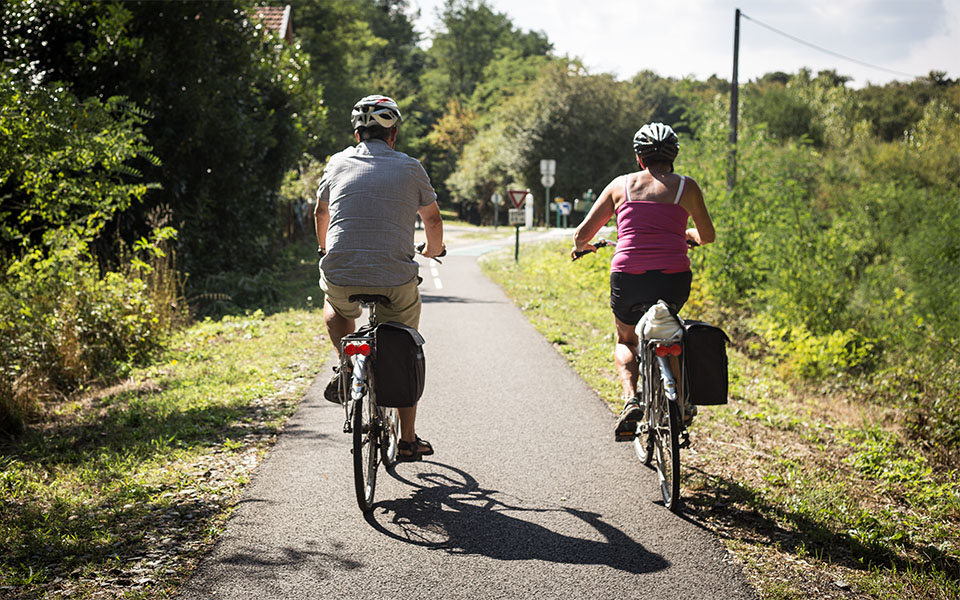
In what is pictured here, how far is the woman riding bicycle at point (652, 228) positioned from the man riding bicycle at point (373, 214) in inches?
43.9

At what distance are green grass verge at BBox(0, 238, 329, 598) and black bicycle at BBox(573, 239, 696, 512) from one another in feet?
8.16

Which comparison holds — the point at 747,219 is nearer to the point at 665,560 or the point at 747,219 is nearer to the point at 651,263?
the point at 651,263

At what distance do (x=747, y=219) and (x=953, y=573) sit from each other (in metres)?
9.42

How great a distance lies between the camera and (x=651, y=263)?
16.2 ft

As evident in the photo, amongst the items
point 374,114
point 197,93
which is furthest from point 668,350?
point 197,93

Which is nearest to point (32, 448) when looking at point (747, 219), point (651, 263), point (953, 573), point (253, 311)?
point (651, 263)

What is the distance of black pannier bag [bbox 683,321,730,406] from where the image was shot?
4.59m

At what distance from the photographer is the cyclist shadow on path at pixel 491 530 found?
159 inches

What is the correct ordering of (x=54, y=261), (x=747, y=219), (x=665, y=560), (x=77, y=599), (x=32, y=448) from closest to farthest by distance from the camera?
(x=77, y=599), (x=665, y=560), (x=32, y=448), (x=54, y=261), (x=747, y=219)

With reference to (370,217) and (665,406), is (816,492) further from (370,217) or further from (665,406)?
(370,217)

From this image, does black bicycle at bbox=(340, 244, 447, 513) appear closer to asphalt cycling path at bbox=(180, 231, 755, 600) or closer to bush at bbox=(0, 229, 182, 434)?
asphalt cycling path at bbox=(180, 231, 755, 600)

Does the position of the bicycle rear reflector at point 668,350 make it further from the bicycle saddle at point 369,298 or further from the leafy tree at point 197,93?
the leafy tree at point 197,93

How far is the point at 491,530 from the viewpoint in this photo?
14.3 ft

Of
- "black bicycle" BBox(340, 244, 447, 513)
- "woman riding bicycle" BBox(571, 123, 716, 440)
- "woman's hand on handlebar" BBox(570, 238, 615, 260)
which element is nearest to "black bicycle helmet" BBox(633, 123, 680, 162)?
"woman riding bicycle" BBox(571, 123, 716, 440)
